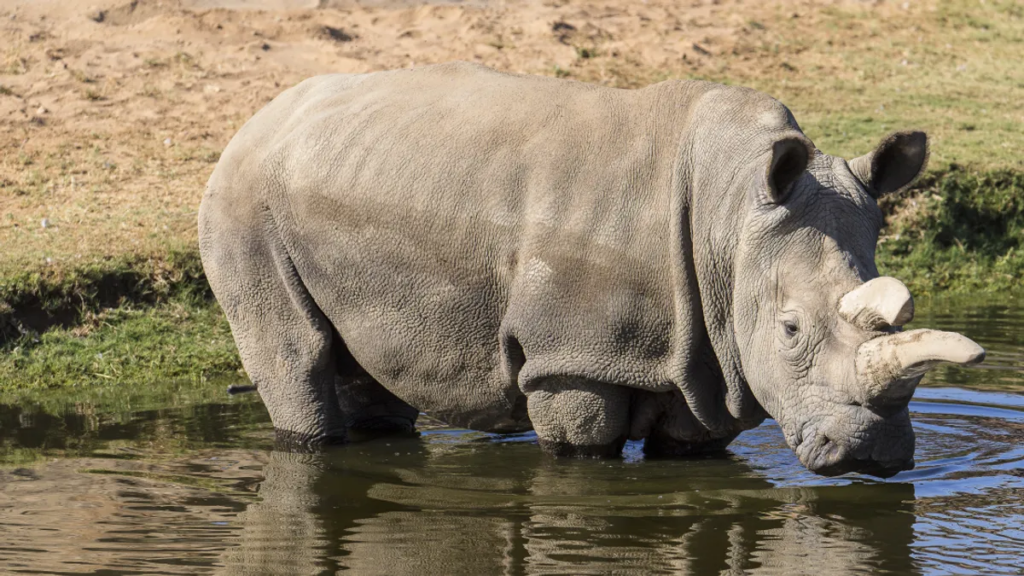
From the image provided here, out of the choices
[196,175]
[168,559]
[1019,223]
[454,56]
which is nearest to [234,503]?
[168,559]

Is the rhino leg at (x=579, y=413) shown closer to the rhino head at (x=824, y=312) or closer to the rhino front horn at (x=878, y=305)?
the rhino head at (x=824, y=312)

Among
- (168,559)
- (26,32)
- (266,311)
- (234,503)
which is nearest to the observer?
(168,559)

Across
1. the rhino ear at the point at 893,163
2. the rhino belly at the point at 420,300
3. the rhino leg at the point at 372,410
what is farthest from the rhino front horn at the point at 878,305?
the rhino leg at the point at 372,410

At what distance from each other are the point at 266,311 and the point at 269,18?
8632 mm

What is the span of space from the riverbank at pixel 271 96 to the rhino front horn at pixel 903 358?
4.90 metres

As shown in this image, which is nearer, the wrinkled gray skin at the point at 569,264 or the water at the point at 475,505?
the water at the point at 475,505

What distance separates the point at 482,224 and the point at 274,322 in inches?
50.9

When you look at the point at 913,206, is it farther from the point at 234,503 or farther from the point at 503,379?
the point at 234,503

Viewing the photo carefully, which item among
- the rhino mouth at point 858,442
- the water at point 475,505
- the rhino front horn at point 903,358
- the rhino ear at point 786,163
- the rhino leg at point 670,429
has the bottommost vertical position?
the water at point 475,505

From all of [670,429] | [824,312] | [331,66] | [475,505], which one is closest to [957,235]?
[670,429]

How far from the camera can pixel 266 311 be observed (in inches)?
279

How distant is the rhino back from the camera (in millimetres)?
6199

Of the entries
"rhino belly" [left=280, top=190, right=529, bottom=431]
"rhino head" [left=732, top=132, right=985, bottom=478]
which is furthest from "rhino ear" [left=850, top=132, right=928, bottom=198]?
"rhino belly" [left=280, top=190, right=529, bottom=431]

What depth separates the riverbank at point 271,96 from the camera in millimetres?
9602
